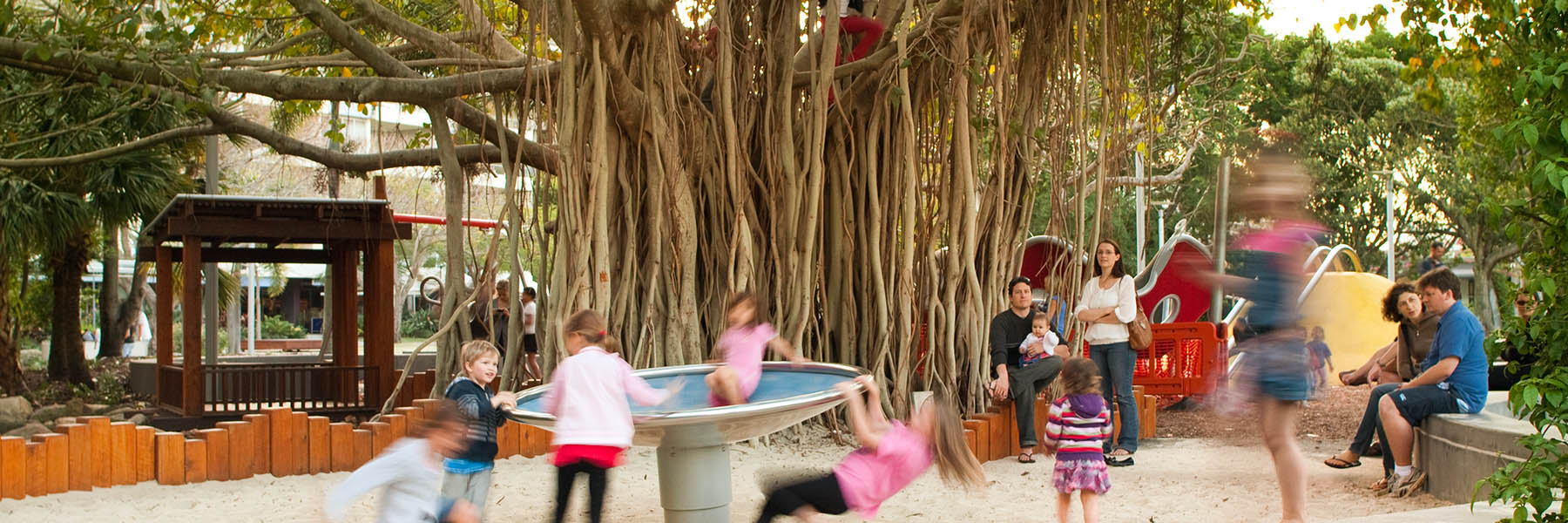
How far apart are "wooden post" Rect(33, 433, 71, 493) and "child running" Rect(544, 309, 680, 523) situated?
117 inches

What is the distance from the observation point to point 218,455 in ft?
18.9

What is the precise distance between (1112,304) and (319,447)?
3934 mm

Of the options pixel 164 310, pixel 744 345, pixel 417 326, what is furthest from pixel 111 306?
pixel 417 326

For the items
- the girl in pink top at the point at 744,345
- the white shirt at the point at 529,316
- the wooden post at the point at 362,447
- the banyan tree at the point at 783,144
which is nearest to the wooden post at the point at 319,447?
the wooden post at the point at 362,447

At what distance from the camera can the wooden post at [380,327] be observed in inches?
376

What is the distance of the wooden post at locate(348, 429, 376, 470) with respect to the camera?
239 inches

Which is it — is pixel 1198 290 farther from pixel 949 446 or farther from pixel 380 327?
pixel 949 446

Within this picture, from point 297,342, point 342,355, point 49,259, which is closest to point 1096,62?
point 342,355

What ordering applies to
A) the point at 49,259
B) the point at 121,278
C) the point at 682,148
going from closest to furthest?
the point at 682,148 → the point at 49,259 → the point at 121,278

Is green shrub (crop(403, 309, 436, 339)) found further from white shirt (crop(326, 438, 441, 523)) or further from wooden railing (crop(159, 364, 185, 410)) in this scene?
white shirt (crop(326, 438, 441, 523))

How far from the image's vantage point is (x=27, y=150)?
10539 millimetres

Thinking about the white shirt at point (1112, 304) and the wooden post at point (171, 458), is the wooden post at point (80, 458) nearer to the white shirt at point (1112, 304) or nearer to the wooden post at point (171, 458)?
the wooden post at point (171, 458)

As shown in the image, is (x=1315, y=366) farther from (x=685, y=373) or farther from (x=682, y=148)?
(x=682, y=148)

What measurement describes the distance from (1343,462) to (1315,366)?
185 centimetres
